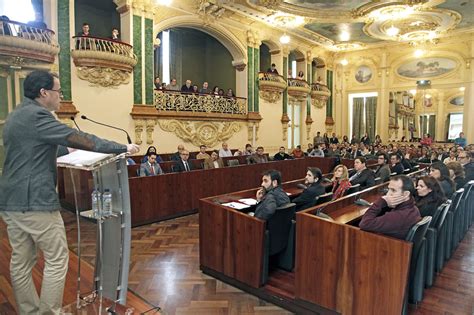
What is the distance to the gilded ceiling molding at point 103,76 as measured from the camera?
7.35 meters

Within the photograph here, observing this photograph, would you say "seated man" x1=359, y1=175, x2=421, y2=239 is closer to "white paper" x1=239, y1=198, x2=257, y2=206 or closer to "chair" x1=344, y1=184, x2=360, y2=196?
"white paper" x1=239, y1=198, x2=257, y2=206

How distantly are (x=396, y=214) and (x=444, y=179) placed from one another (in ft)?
6.36

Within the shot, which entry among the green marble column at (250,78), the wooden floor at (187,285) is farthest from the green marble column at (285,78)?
the wooden floor at (187,285)

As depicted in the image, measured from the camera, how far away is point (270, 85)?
11.4 m

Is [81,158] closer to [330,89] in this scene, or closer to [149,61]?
[149,61]

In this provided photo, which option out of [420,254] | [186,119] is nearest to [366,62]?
[186,119]

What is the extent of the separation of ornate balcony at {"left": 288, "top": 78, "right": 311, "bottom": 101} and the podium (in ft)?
36.5

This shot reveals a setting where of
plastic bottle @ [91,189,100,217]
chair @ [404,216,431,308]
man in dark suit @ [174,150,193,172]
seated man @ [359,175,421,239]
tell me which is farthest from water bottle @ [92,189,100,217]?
man in dark suit @ [174,150,193,172]

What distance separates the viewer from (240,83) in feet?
36.8

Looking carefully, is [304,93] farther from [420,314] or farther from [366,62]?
[420,314]

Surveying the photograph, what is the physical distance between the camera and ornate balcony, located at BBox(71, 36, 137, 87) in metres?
7.15

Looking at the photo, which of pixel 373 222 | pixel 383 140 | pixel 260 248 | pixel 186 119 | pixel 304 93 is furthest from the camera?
pixel 383 140

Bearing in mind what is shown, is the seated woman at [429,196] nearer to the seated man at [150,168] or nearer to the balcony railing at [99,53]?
the seated man at [150,168]

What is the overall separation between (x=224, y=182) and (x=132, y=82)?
11.8ft
